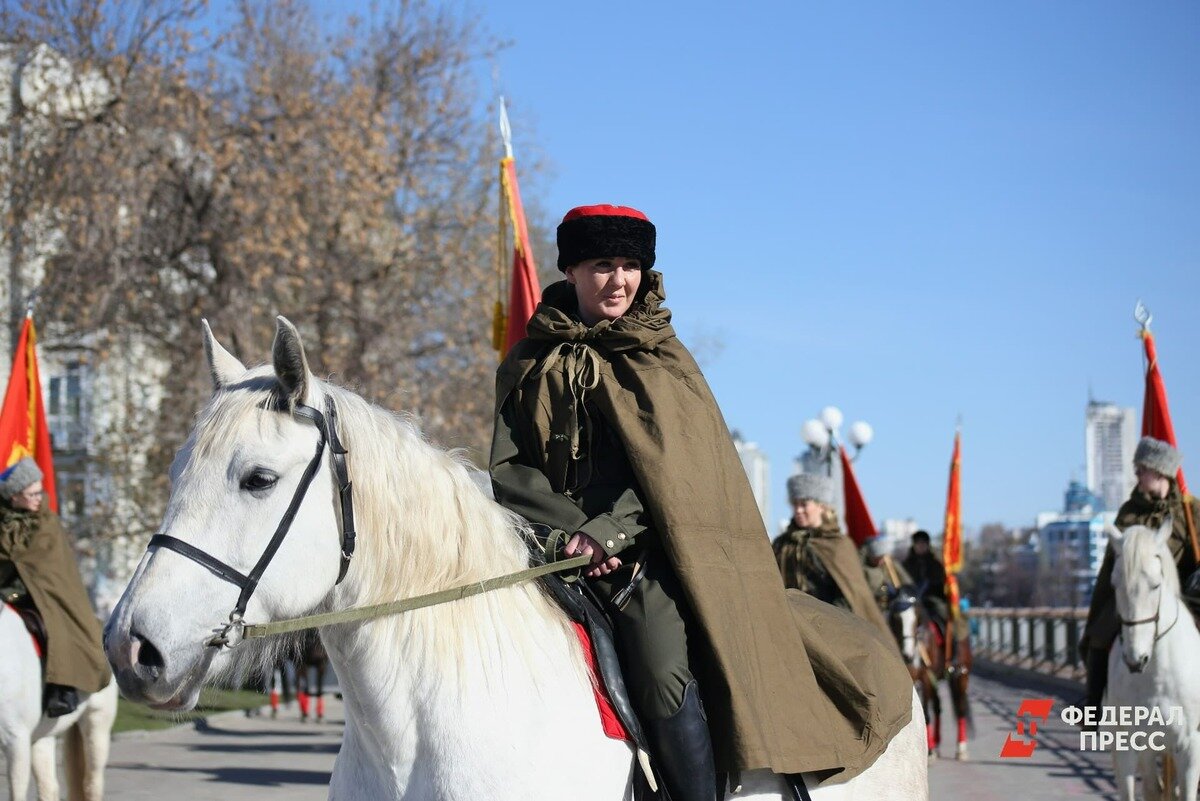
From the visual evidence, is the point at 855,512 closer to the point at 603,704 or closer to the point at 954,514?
the point at 954,514

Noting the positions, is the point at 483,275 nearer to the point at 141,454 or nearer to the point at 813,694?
the point at 141,454

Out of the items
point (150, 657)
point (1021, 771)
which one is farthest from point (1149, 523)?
point (150, 657)

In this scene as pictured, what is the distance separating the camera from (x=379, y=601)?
376 centimetres

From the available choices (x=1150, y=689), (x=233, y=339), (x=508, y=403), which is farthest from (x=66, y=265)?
(x=508, y=403)

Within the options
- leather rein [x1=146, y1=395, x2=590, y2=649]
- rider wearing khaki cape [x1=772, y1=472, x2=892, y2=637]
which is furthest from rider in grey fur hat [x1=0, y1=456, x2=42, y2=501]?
leather rein [x1=146, y1=395, x2=590, y2=649]

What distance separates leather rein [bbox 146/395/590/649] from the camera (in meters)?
3.41

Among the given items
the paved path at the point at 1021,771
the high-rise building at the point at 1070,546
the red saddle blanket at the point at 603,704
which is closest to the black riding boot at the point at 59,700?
the red saddle blanket at the point at 603,704

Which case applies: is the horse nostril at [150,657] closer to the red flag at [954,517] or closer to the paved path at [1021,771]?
the paved path at [1021,771]

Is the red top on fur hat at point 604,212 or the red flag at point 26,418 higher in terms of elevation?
the red top on fur hat at point 604,212

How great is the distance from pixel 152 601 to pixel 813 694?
6.68 feet

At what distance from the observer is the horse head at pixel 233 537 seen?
3.31 meters

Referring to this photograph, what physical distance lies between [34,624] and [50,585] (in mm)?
295

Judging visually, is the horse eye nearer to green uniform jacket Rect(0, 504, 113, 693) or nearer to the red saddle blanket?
the red saddle blanket

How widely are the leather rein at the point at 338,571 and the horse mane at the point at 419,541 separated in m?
0.04
